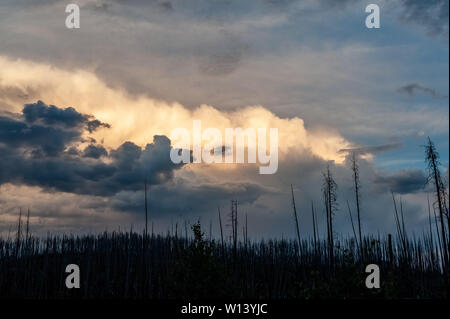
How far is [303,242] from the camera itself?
6156 cm

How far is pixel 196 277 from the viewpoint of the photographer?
2723 cm

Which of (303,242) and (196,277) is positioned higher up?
(303,242)

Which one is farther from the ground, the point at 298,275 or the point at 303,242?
the point at 303,242
